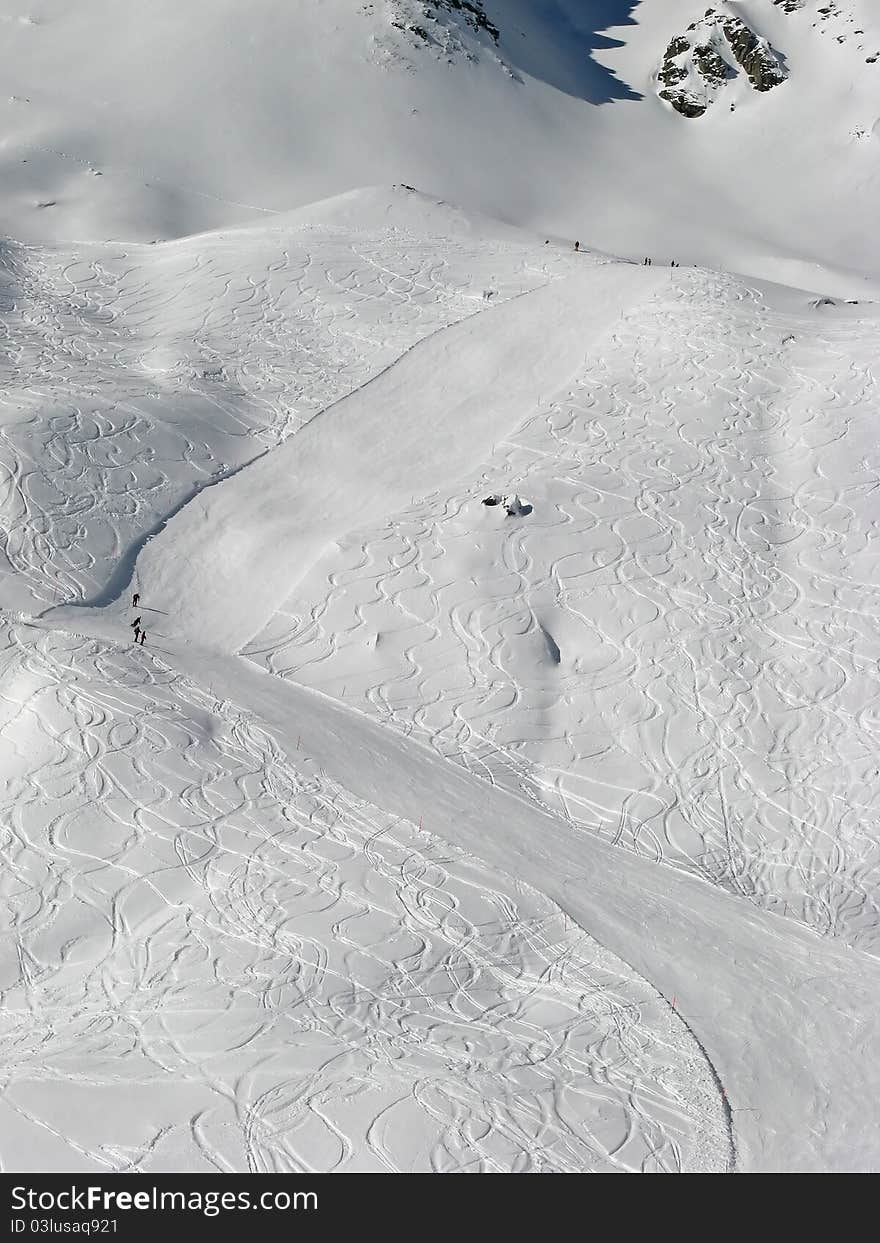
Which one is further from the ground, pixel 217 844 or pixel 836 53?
pixel 836 53

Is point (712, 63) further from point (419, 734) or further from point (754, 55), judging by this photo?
point (419, 734)

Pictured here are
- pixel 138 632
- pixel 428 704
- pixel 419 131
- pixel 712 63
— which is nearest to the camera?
A: pixel 428 704

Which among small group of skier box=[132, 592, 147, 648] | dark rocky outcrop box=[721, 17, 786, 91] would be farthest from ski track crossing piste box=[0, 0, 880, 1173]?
dark rocky outcrop box=[721, 17, 786, 91]

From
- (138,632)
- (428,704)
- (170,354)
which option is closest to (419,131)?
(170,354)

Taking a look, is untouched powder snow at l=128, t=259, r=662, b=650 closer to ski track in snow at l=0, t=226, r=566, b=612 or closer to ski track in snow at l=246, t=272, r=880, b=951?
ski track in snow at l=0, t=226, r=566, b=612

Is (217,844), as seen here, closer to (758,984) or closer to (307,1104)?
(307,1104)

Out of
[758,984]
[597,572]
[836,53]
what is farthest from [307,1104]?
[836,53]
